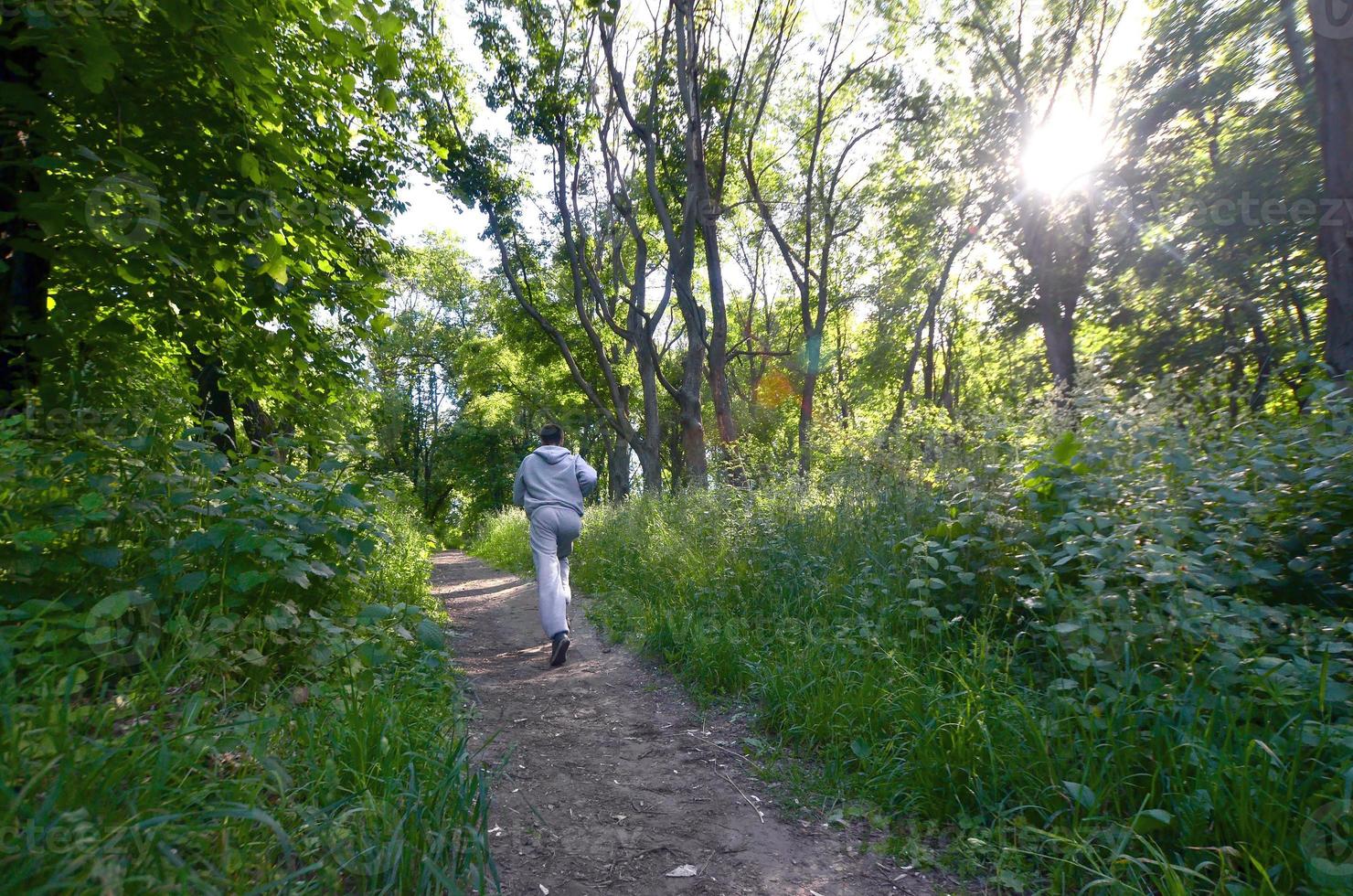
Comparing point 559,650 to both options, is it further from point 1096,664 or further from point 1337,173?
point 1337,173

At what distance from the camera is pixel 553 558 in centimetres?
607

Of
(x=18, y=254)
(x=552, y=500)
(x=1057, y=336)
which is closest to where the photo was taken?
(x=18, y=254)

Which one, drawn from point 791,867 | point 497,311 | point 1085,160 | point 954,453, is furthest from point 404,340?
point 791,867

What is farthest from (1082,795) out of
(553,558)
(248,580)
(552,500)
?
(552,500)

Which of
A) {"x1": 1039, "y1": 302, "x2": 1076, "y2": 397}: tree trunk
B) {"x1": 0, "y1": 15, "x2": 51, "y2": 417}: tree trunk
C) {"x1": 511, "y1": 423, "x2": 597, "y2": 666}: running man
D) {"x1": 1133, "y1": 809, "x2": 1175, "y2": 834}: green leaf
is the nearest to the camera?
{"x1": 1133, "y1": 809, "x2": 1175, "y2": 834}: green leaf

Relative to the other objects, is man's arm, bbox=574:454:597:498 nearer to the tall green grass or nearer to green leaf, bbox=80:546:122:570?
the tall green grass

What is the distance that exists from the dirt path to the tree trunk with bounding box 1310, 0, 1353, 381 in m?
6.39

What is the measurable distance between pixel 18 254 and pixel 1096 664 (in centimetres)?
626

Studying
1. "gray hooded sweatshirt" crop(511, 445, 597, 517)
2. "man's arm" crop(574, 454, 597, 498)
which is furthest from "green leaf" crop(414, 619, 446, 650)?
"man's arm" crop(574, 454, 597, 498)

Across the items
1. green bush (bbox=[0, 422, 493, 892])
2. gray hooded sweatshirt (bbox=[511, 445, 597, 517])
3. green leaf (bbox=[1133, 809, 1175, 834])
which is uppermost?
gray hooded sweatshirt (bbox=[511, 445, 597, 517])

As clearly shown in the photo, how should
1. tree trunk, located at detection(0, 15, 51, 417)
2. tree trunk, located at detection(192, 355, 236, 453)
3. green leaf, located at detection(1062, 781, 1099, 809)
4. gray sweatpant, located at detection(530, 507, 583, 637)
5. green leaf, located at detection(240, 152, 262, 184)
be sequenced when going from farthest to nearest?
gray sweatpant, located at detection(530, 507, 583, 637) < tree trunk, located at detection(192, 355, 236, 453) < tree trunk, located at detection(0, 15, 51, 417) < green leaf, located at detection(240, 152, 262, 184) < green leaf, located at detection(1062, 781, 1099, 809)

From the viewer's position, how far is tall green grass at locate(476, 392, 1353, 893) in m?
2.27

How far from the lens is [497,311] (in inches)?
829

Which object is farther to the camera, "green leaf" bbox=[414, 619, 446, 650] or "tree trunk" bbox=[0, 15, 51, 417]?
"tree trunk" bbox=[0, 15, 51, 417]
